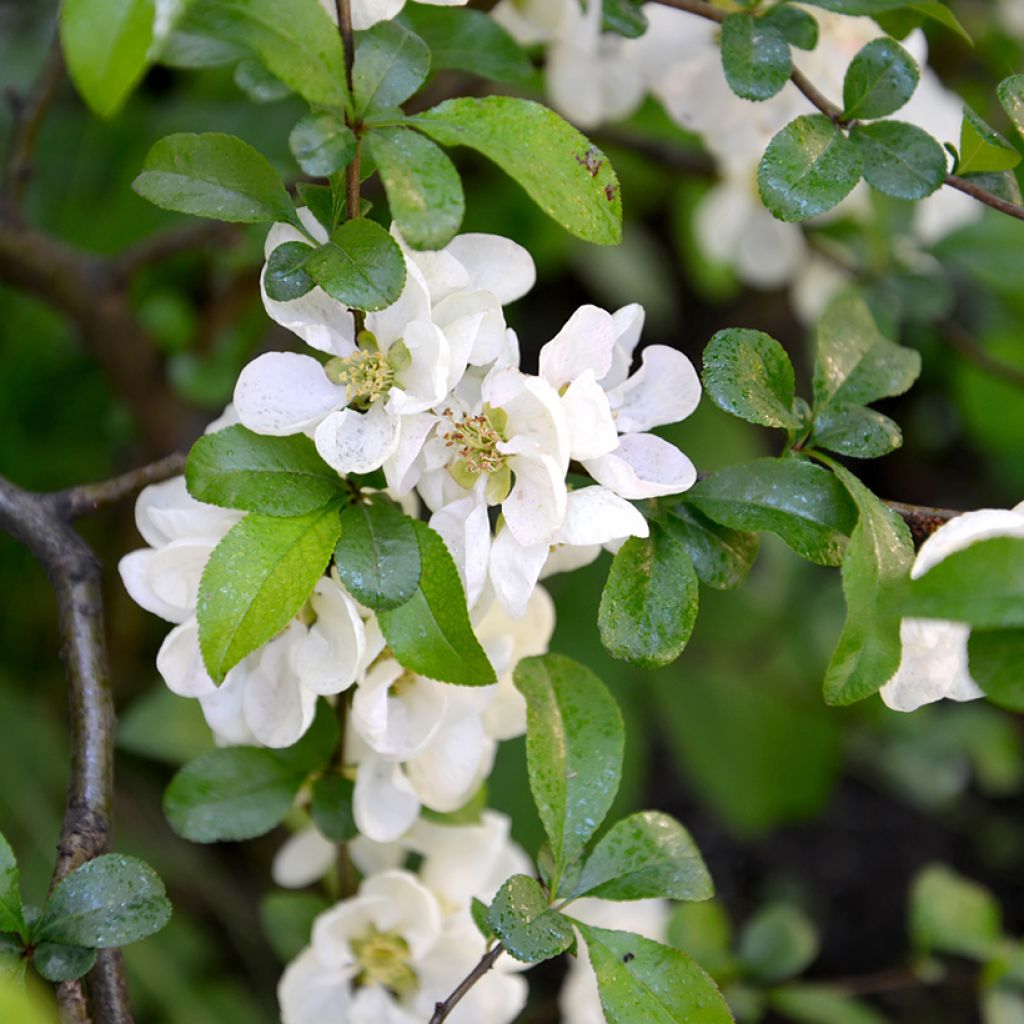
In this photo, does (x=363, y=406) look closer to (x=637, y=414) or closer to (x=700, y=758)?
(x=637, y=414)

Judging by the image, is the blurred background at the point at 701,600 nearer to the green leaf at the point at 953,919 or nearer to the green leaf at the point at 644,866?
the green leaf at the point at 953,919

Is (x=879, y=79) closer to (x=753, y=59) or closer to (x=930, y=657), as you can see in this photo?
(x=753, y=59)

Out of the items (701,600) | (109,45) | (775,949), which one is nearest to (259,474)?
(109,45)

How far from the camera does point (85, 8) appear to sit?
40cm

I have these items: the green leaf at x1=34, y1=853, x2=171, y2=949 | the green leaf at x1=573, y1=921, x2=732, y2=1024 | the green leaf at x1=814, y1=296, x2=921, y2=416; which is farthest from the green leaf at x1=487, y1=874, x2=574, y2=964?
the green leaf at x1=814, y1=296, x2=921, y2=416

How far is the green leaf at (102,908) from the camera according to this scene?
466 mm

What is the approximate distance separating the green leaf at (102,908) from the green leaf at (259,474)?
0.51ft

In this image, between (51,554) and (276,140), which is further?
(276,140)

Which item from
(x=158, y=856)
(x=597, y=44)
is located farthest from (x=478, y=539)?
(x=158, y=856)

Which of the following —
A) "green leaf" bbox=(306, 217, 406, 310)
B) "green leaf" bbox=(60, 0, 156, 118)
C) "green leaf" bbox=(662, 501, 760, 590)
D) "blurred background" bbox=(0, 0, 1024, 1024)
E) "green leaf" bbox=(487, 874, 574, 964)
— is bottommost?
"blurred background" bbox=(0, 0, 1024, 1024)

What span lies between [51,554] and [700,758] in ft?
3.44

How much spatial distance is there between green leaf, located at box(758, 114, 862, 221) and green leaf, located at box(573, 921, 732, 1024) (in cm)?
32

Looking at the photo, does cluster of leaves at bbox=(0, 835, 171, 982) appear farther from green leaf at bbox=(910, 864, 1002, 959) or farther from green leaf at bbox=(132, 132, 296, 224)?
green leaf at bbox=(910, 864, 1002, 959)

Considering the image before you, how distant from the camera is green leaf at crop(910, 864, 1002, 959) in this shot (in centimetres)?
89
